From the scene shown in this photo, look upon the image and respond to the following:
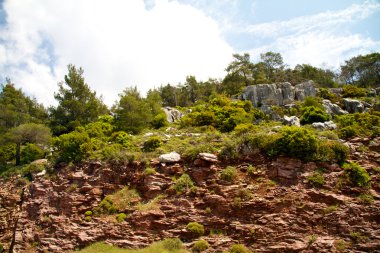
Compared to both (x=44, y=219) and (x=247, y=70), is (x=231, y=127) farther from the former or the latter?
(x=247, y=70)

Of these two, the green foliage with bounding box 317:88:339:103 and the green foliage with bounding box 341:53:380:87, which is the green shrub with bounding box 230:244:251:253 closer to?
the green foliage with bounding box 317:88:339:103

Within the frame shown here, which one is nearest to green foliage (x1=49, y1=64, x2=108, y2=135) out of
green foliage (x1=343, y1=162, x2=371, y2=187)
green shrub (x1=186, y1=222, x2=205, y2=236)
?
green shrub (x1=186, y1=222, x2=205, y2=236)

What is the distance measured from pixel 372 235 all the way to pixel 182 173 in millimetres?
12700

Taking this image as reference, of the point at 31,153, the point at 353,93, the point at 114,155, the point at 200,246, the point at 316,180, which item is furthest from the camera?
the point at 353,93

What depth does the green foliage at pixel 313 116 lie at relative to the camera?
31003mm

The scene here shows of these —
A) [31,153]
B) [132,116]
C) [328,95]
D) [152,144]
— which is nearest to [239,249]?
[152,144]

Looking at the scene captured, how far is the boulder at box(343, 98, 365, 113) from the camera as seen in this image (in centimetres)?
3628

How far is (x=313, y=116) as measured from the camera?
31.4 metres

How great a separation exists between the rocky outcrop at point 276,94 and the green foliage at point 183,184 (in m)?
24.2

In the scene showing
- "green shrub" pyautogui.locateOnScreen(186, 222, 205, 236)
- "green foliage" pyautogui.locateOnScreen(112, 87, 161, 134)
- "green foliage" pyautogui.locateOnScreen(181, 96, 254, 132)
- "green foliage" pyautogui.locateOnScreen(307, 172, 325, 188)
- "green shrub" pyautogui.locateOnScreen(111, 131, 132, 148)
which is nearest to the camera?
"green shrub" pyautogui.locateOnScreen(186, 222, 205, 236)

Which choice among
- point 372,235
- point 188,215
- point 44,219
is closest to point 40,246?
point 44,219

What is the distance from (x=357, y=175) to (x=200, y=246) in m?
11.2

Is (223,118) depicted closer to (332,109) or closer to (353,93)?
(332,109)

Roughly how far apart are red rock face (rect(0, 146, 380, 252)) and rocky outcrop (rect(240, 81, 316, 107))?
867 inches
